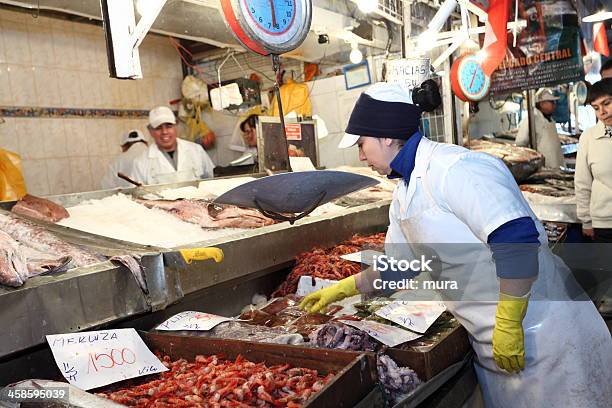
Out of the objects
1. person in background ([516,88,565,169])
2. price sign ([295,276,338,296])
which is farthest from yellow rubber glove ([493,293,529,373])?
person in background ([516,88,565,169])

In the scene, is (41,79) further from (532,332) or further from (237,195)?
(532,332)

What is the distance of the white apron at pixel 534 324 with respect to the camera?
2.57 m

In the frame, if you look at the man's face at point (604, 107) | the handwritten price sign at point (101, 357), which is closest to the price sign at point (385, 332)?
the handwritten price sign at point (101, 357)

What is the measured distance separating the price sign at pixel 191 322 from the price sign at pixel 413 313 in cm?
81

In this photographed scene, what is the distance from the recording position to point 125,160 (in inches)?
303

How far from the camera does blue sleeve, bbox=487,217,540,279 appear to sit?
7.30 feet

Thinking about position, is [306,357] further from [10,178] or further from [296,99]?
[296,99]

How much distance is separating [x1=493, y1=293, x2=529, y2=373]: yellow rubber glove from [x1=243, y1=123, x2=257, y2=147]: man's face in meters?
6.52

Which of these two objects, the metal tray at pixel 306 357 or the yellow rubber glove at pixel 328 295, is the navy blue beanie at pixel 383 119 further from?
the metal tray at pixel 306 357

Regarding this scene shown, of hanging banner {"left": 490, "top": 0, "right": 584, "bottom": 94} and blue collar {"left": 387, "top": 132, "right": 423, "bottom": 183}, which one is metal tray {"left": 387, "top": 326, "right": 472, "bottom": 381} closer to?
blue collar {"left": 387, "top": 132, "right": 423, "bottom": 183}

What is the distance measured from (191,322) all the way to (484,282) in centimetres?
143

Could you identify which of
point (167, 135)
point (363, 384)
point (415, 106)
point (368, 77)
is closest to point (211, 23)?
point (167, 135)

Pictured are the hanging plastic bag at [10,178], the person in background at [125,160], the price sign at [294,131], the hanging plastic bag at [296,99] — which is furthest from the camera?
the hanging plastic bag at [296,99]

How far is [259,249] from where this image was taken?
3377 millimetres
